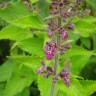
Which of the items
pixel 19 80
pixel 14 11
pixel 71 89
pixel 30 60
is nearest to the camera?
pixel 71 89

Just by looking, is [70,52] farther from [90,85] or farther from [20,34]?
[20,34]

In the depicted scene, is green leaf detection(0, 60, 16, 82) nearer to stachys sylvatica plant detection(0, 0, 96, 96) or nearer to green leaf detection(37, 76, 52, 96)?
stachys sylvatica plant detection(0, 0, 96, 96)

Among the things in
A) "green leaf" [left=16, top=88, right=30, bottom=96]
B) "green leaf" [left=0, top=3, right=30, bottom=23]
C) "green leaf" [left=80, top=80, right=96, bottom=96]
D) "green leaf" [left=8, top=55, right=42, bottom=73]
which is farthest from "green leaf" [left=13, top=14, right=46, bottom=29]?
"green leaf" [left=16, top=88, right=30, bottom=96]

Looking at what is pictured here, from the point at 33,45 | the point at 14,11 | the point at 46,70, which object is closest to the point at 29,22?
the point at 33,45

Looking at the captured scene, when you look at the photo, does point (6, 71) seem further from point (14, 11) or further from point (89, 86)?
point (89, 86)

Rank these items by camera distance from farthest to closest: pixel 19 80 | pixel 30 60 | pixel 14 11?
pixel 14 11 < pixel 19 80 < pixel 30 60

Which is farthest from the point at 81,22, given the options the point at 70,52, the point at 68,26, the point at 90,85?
the point at 68,26
